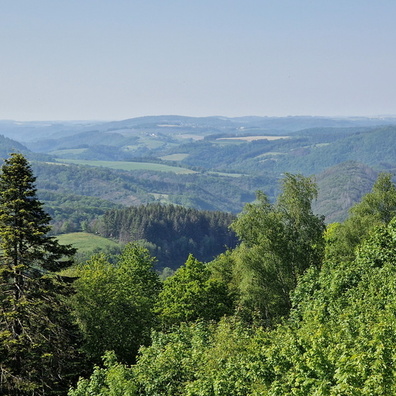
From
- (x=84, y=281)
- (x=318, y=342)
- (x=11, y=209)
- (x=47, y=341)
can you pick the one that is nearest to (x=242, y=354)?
(x=318, y=342)

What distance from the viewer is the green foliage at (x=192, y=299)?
51253 mm

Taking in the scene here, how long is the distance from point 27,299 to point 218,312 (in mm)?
23294

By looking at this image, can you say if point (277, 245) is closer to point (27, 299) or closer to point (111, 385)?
point (27, 299)

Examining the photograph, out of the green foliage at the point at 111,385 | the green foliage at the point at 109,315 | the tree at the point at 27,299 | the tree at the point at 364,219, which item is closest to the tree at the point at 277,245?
the tree at the point at 364,219

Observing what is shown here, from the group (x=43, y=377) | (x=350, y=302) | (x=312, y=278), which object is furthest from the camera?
(x=312, y=278)

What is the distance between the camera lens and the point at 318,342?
71.7ft

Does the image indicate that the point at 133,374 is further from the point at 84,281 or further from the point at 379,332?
the point at 84,281

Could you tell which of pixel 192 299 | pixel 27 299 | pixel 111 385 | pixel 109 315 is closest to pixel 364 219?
pixel 192 299

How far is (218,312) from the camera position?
5250cm

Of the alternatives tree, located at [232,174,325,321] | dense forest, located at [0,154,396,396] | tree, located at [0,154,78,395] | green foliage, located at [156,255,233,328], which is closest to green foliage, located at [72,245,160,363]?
dense forest, located at [0,154,396,396]

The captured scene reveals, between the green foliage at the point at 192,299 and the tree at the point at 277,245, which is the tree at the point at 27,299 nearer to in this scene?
the green foliage at the point at 192,299

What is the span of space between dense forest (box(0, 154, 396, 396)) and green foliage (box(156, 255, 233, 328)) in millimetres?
147

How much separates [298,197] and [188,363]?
2901 cm

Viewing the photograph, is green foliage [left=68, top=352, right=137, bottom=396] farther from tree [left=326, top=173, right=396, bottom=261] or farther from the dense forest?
tree [left=326, top=173, right=396, bottom=261]
